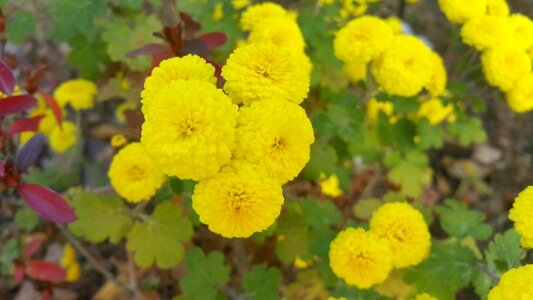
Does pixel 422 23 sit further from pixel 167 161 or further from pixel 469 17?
pixel 167 161

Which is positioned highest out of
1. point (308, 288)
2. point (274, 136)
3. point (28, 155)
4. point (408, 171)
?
point (274, 136)

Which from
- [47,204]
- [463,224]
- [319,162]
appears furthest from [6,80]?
[463,224]

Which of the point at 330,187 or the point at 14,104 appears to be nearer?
the point at 14,104

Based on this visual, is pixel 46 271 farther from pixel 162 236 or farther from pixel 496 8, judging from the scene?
pixel 496 8

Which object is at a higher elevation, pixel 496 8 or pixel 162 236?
pixel 496 8

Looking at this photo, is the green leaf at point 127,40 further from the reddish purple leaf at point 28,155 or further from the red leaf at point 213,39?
the reddish purple leaf at point 28,155
